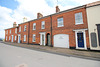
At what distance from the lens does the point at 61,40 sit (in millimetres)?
10500

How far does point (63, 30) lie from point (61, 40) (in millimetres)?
2020

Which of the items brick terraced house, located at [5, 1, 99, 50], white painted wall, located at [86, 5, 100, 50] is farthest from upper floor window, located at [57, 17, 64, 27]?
white painted wall, located at [86, 5, 100, 50]

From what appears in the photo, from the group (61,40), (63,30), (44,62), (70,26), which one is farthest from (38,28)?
(44,62)

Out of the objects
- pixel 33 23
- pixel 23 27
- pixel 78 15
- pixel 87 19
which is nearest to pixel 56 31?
pixel 78 15

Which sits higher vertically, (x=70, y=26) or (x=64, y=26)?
(x=64, y=26)

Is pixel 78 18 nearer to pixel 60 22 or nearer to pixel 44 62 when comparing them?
pixel 60 22

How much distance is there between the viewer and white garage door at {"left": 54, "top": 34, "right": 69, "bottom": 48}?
983 centimetres

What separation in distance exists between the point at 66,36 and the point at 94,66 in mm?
6491

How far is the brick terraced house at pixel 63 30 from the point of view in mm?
8616

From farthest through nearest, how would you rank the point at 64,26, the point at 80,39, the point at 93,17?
the point at 64,26 → the point at 80,39 → the point at 93,17

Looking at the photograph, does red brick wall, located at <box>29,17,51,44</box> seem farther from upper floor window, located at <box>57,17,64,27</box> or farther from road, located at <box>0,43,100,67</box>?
road, located at <box>0,43,100,67</box>

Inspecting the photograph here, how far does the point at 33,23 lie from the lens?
1572 cm

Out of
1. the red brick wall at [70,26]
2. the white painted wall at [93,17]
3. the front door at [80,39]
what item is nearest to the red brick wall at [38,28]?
the red brick wall at [70,26]

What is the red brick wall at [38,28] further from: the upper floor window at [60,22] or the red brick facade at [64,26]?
the upper floor window at [60,22]
